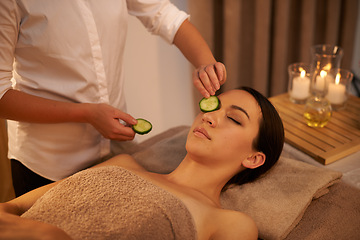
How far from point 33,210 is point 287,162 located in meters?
1.05

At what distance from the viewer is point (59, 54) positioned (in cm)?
132

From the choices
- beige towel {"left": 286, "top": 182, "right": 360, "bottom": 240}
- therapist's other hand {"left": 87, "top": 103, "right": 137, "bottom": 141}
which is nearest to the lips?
therapist's other hand {"left": 87, "top": 103, "right": 137, "bottom": 141}

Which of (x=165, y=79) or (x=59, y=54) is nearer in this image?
(x=59, y=54)

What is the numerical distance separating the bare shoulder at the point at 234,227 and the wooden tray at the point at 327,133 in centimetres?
61

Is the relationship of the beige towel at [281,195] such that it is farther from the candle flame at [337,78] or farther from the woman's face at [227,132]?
the candle flame at [337,78]

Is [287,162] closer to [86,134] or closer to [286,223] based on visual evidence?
[286,223]

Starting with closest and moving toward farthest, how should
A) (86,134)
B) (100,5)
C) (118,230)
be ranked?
(118,230) < (100,5) < (86,134)

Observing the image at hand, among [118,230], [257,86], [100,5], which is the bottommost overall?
[257,86]

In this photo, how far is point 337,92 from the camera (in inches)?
77.9

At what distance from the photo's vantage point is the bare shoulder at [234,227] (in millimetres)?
1199

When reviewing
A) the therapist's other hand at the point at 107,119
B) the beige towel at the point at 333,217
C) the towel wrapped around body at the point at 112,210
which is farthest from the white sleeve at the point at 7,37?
the beige towel at the point at 333,217

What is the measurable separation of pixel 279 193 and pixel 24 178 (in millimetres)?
1051

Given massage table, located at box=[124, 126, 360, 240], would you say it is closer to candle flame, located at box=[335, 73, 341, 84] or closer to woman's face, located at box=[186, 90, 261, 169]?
woman's face, located at box=[186, 90, 261, 169]

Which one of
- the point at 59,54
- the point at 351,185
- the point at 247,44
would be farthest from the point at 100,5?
the point at 247,44
